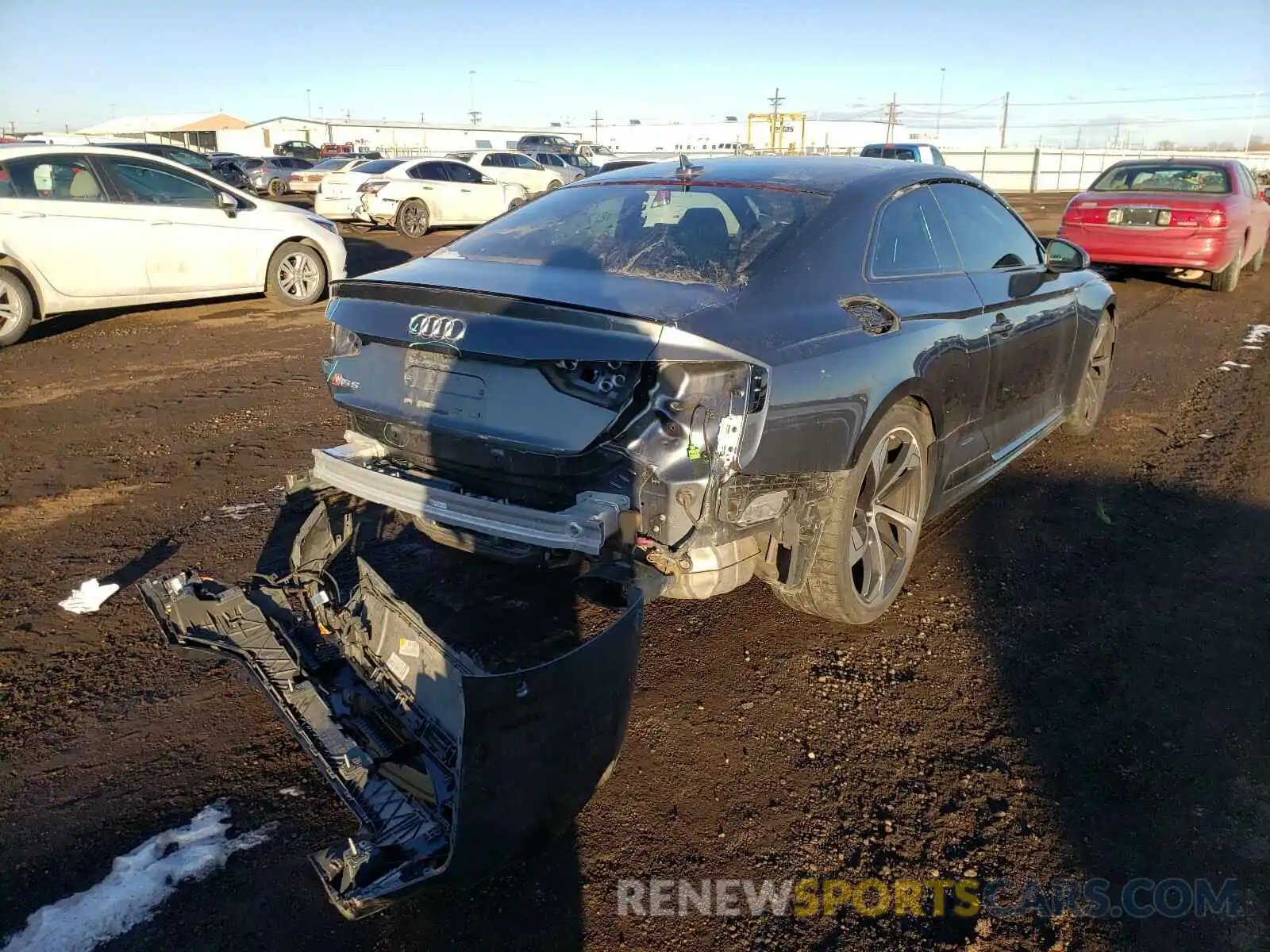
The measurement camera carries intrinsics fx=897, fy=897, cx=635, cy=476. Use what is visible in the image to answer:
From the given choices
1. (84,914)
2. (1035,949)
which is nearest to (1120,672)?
(1035,949)

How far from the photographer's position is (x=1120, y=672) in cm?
328

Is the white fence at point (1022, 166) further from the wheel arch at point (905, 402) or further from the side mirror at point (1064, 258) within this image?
the wheel arch at point (905, 402)

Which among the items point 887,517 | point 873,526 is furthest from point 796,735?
point 887,517

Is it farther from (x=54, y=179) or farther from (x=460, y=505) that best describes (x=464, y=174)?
(x=460, y=505)

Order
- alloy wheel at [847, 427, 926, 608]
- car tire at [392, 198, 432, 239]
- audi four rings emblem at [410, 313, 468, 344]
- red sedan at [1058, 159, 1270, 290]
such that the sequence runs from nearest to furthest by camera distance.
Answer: audi four rings emblem at [410, 313, 468, 344] → alloy wheel at [847, 427, 926, 608] → red sedan at [1058, 159, 1270, 290] → car tire at [392, 198, 432, 239]

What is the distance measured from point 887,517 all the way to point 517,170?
20590 mm

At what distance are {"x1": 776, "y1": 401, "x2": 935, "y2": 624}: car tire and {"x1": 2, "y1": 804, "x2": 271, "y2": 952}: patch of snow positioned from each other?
1.91 m

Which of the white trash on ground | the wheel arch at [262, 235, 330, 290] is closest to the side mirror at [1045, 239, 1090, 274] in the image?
the white trash on ground

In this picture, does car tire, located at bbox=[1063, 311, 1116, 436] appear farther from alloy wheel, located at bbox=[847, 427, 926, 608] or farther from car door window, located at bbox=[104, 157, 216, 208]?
car door window, located at bbox=[104, 157, 216, 208]

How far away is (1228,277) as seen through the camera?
38.8 ft

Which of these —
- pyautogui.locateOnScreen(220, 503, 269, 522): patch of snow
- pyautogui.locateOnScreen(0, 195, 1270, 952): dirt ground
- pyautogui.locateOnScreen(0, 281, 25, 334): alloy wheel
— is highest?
pyautogui.locateOnScreen(0, 281, 25, 334): alloy wheel

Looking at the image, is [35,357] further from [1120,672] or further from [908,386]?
[1120,672]

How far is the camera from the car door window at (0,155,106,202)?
8289 mm

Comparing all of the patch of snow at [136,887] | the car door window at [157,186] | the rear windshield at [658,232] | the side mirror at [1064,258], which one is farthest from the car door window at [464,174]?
the patch of snow at [136,887]
